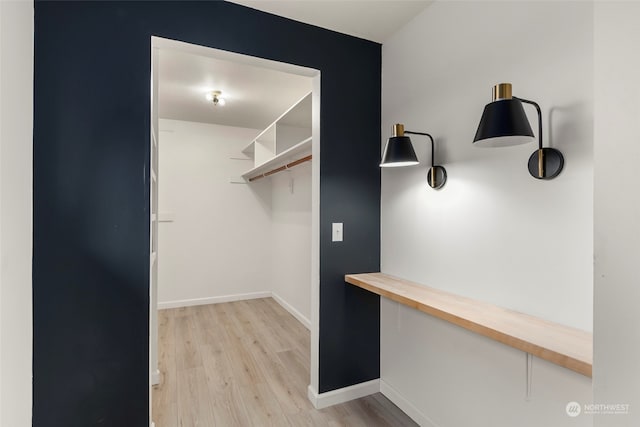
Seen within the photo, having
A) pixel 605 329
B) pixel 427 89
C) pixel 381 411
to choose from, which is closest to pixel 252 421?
pixel 381 411

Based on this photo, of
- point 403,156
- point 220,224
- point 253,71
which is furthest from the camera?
point 220,224

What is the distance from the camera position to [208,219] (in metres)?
4.48

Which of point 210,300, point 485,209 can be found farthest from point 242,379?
point 210,300

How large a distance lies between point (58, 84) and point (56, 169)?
0.39 m

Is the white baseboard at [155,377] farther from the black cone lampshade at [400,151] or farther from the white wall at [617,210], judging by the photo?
the white wall at [617,210]

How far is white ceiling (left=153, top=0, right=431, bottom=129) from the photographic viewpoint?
1862mm

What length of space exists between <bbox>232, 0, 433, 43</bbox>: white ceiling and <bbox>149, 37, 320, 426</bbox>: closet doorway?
34.0 inches

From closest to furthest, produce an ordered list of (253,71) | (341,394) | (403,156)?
(403,156), (341,394), (253,71)

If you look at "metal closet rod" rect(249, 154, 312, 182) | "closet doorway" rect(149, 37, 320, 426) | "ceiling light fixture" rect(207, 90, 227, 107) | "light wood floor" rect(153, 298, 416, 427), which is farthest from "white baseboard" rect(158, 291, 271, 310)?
"ceiling light fixture" rect(207, 90, 227, 107)

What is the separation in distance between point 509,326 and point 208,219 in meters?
3.99

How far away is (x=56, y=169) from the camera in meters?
1.48

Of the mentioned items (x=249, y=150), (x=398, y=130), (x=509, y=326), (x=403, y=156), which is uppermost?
(x=249, y=150)

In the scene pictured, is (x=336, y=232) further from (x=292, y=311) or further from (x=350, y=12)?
(x=292, y=311)

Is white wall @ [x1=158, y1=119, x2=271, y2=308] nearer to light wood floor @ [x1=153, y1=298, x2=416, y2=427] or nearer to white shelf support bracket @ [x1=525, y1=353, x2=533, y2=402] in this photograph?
light wood floor @ [x1=153, y1=298, x2=416, y2=427]
